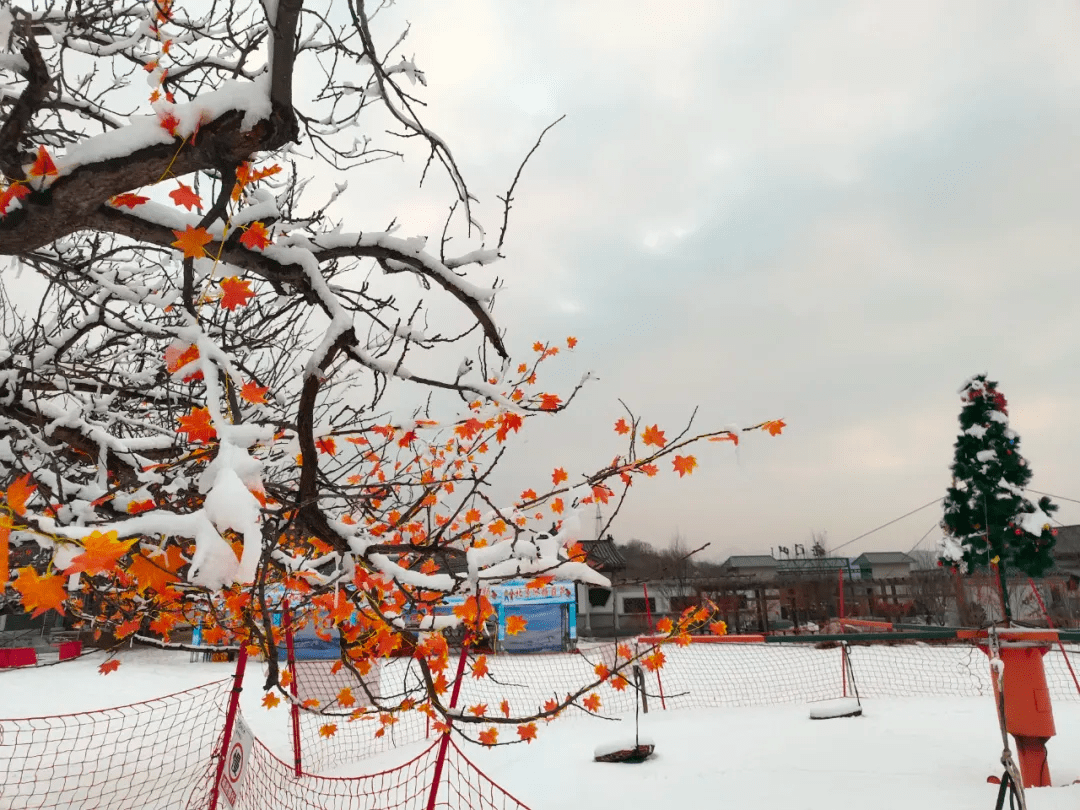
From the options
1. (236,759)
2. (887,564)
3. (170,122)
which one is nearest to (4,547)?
(170,122)

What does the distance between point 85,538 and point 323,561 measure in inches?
88.4

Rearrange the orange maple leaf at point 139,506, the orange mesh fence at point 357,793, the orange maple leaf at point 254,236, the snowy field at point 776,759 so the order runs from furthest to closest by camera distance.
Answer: the snowy field at point 776,759
the orange mesh fence at point 357,793
the orange maple leaf at point 254,236
the orange maple leaf at point 139,506

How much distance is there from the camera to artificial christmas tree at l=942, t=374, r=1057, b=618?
25.4 ft

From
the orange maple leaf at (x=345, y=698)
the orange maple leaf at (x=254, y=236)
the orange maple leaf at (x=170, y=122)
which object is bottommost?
the orange maple leaf at (x=345, y=698)

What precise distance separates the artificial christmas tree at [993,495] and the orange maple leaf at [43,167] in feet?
29.1

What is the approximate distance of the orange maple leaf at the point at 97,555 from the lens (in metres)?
1.11

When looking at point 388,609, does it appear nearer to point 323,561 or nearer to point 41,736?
point 323,561

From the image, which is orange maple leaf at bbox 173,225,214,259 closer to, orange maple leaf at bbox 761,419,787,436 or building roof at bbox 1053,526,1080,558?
orange maple leaf at bbox 761,419,787,436

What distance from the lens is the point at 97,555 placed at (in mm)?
1124

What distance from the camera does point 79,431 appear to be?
3.39m

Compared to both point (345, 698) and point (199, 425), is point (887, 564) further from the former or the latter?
point (199, 425)

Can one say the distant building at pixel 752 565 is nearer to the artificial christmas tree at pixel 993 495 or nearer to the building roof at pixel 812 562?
the building roof at pixel 812 562

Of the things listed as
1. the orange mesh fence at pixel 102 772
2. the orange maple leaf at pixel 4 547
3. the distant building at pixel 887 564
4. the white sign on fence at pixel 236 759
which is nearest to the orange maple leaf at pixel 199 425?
the orange maple leaf at pixel 4 547

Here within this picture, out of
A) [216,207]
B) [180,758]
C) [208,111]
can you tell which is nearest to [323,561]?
[216,207]
